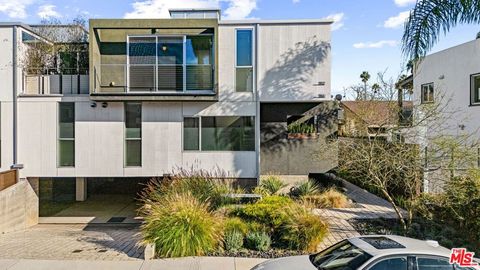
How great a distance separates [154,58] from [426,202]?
10808mm

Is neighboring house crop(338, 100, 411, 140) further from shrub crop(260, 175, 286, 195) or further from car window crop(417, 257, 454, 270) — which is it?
car window crop(417, 257, 454, 270)

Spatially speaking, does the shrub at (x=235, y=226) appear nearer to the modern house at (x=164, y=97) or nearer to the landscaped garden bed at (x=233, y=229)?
the landscaped garden bed at (x=233, y=229)

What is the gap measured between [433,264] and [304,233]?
12.5 ft

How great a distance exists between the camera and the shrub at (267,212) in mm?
9305

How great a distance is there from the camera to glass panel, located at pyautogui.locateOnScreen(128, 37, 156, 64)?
14344mm

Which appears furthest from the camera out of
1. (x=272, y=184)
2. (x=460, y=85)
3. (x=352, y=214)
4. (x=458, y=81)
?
(x=458, y=81)

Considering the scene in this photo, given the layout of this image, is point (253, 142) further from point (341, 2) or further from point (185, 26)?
point (341, 2)

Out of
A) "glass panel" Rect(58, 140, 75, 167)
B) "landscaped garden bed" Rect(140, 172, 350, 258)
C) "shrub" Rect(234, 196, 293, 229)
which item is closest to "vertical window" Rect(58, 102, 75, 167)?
"glass panel" Rect(58, 140, 75, 167)

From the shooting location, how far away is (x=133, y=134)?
573 inches

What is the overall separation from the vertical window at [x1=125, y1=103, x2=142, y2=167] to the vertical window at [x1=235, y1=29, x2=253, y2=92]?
4.25 m

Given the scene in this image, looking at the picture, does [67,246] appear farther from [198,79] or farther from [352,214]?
→ [352,214]

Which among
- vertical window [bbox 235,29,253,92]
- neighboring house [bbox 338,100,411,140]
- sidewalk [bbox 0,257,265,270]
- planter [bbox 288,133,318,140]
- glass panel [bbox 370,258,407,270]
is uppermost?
vertical window [bbox 235,29,253,92]

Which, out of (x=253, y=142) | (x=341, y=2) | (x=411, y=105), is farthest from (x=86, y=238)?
(x=341, y=2)

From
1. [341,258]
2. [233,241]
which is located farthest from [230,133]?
[341,258]
